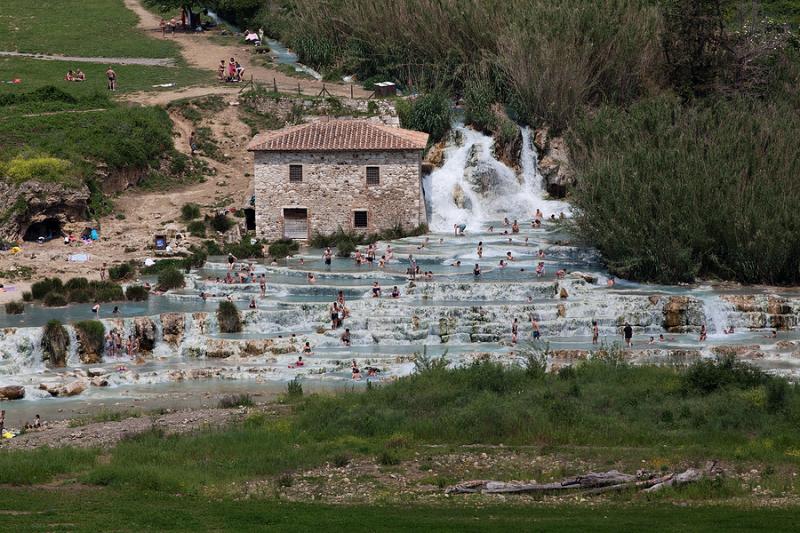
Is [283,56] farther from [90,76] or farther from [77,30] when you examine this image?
[77,30]

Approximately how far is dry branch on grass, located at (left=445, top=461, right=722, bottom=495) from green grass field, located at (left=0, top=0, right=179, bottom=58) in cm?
5991

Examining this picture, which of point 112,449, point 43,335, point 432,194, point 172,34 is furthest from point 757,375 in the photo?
point 172,34

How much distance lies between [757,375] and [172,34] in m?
60.6

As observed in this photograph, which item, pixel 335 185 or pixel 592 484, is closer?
pixel 592 484

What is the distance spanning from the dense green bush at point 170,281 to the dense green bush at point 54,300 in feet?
11.6

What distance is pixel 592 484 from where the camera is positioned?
31844 millimetres

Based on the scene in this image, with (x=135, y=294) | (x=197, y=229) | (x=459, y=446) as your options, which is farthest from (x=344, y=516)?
(x=197, y=229)

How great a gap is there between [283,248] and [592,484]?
32950 millimetres

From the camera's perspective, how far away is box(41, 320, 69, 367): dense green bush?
49938 mm

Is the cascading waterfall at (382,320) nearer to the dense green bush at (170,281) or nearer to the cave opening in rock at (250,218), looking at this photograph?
the dense green bush at (170,281)

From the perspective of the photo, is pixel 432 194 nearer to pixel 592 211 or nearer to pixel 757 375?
pixel 592 211

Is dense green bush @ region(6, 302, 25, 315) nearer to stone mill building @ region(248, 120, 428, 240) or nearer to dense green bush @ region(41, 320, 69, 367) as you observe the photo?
dense green bush @ region(41, 320, 69, 367)

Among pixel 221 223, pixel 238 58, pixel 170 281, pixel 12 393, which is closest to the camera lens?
pixel 12 393

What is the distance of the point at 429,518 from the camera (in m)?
29.1
